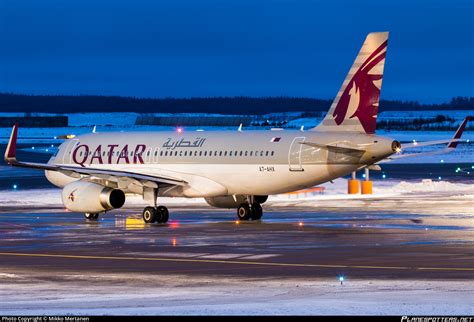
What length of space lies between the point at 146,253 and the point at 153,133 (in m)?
19.3

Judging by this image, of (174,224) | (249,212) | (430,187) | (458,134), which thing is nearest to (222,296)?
(174,224)

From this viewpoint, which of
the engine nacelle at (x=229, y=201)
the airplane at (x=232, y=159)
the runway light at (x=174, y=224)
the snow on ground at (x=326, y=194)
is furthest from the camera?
the snow on ground at (x=326, y=194)

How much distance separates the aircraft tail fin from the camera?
135 feet

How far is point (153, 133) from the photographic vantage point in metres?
48.8

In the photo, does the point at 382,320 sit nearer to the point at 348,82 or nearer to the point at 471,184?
the point at 348,82

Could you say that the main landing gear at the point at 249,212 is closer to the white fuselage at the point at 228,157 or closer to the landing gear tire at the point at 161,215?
the white fuselage at the point at 228,157

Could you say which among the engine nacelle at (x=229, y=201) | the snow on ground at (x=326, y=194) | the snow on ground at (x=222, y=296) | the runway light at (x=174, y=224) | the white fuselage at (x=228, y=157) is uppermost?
the white fuselage at (x=228, y=157)

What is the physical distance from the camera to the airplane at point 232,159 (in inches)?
1620

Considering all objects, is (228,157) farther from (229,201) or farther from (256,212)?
(256,212)

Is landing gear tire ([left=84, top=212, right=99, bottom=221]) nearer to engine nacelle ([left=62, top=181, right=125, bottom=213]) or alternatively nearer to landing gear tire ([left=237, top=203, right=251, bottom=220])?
engine nacelle ([left=62, top=181, right=125, bottom=213])

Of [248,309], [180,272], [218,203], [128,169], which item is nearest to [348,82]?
[218,203]

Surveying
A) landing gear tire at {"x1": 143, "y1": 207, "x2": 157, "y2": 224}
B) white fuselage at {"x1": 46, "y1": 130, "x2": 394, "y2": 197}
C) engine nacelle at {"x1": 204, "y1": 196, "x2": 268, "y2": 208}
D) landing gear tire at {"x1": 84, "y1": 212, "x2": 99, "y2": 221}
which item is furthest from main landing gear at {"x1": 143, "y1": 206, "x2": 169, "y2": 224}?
engine nacelle at {"x1": 204, "y1": 196, "x2": 268, "y2": 208}

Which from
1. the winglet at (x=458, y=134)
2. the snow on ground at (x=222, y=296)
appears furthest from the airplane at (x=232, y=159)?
the snow on ground at (x=222, y=296)

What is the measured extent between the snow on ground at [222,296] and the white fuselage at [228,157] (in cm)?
1743
